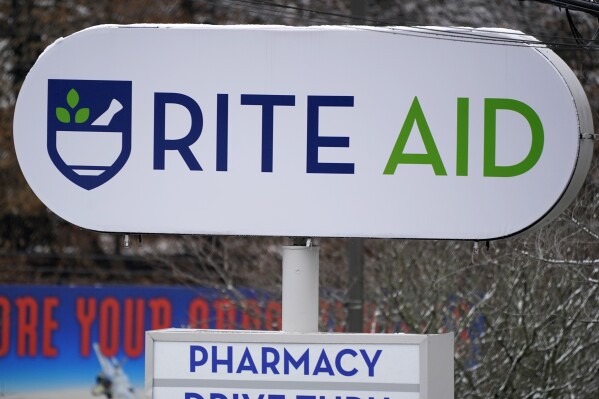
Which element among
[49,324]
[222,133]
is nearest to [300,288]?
[222,133]

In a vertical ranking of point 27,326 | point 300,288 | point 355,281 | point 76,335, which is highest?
point 355,281

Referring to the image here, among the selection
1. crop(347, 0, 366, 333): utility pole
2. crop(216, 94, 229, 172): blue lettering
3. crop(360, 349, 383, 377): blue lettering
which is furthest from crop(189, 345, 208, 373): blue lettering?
crop(347, 0, 366, 333): utility pole

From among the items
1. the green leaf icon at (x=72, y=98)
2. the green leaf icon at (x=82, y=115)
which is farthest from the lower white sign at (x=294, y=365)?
the green leaf icon at (x=72, y=98)

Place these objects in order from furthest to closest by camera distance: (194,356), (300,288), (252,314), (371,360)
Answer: (252,314) → (300,288) → (194,356) → (371,360)

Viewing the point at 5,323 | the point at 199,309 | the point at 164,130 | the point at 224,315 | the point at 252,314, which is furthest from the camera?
the point at 5,323

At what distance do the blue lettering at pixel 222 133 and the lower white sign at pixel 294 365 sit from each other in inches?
39.4

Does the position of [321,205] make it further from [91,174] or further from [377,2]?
[377,2]

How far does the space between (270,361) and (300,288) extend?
1.78 ft

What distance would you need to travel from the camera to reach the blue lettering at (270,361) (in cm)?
785

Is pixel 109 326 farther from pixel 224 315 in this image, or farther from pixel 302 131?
pixel 302 131

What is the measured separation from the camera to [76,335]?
862 inches

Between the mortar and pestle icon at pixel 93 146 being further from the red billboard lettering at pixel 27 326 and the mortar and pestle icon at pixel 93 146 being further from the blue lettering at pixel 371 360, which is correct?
the red billboard lettering at pixel 27 326

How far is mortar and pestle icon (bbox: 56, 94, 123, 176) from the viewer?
805 cm

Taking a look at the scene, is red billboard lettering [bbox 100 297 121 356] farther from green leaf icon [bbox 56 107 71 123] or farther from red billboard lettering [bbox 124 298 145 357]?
green leaf icon [bbox 56 107 71 123]
